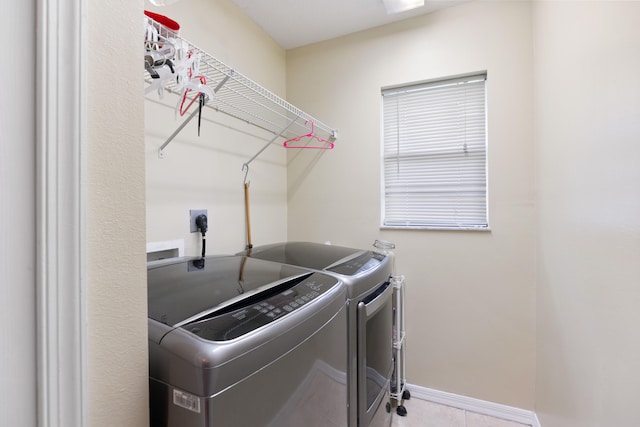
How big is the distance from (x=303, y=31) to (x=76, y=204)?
7.39ft

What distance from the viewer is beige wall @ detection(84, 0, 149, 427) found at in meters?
0.45

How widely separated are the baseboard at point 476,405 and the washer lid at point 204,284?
1.61 m

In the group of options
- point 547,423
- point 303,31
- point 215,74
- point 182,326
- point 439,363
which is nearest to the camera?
point 182,326

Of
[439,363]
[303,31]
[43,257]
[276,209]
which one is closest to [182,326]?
[43,257]

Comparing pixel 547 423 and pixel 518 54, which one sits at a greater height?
pixel 518 54

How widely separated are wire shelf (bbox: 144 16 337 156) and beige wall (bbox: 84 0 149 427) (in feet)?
1.41

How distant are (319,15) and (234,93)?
0.95 meters

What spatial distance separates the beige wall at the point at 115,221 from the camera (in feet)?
1.49

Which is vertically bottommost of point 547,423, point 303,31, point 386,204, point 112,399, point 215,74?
point 547,423

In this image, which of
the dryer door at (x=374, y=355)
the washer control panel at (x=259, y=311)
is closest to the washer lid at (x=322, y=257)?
the dryer door at (x=374, y=355)

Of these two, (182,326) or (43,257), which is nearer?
(43,257)

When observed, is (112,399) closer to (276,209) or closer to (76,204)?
(76,204)

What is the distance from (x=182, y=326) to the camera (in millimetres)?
622

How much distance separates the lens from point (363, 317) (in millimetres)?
1169
